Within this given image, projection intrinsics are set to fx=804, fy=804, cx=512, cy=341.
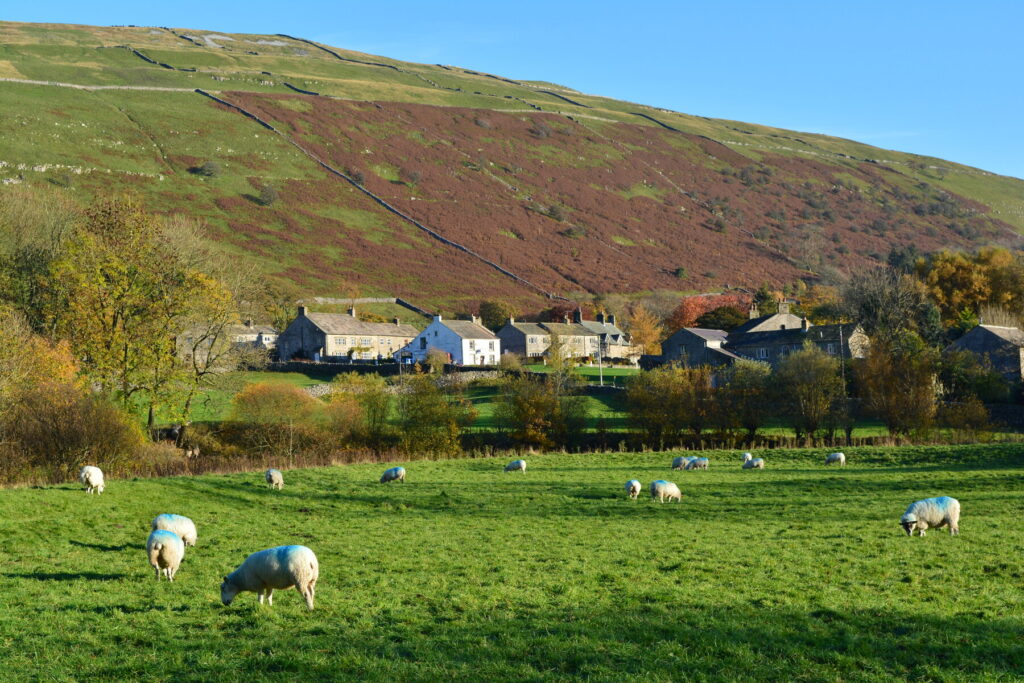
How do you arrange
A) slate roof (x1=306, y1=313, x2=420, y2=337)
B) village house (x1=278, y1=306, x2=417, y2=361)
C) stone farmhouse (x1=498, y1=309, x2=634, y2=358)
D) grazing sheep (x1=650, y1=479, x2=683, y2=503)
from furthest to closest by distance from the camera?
stone farmhouse (x1=498, y1=309, x2=634, y2=358) < slate roof (x1=306, y1=313, x2=420, y2=337) < village house (x1=278, y1=306, x2=417, y2=361) < grazing sheep (x1=650, y1=479, x2=683, y2=503)

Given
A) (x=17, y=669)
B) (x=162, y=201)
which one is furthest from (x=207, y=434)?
(x=162, y=201)

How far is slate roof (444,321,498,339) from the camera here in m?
112

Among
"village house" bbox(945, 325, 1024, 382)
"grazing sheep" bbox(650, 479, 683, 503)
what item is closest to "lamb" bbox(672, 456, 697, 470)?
"grazing sheep" bbox(650, 479, 683, 503)

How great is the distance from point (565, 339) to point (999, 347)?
57.0 m

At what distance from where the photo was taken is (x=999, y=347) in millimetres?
74438

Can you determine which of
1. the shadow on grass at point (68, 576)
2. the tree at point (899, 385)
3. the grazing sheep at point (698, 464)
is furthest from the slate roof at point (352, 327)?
the shadow on grass at point (68, 576)

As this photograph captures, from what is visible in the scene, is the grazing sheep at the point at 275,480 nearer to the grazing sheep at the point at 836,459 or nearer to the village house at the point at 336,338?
the grazing sheep at the point at 836,459

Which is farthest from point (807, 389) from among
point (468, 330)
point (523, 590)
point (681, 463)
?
point (468, 330)

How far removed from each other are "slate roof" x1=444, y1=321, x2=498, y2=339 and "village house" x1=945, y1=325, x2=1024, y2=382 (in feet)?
197

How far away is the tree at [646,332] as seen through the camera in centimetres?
12631

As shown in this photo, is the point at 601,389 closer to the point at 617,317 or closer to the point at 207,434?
the point at 207,434

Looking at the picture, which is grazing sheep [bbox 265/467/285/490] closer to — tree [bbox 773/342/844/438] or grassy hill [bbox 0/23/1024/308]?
tree [bbox 773/342/844/438]

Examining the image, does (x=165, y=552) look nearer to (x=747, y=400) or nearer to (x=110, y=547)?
(x=110, y=547)

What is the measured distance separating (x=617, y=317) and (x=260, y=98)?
381ft
